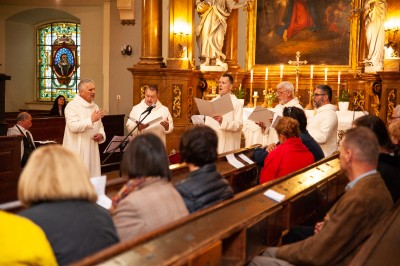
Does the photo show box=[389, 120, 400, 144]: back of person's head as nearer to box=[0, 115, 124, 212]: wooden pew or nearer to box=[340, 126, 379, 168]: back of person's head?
box=[340, 126, 379, 168]: back of person's head

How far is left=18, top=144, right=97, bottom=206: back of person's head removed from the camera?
8.50 feet

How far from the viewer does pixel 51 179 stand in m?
2.59

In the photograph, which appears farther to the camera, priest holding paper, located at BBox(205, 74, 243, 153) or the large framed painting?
the large framed painting

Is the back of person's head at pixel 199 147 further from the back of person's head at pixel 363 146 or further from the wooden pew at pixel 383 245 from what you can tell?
the wooden pew at pixel 383 245

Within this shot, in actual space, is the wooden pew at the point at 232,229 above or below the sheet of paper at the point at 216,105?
below

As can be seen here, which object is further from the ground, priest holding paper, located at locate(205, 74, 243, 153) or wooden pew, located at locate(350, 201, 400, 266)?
priest holding paper, located at locate(205, 74, 243, 153)

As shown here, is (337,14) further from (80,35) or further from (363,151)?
(363,151)

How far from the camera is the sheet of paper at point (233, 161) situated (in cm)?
612

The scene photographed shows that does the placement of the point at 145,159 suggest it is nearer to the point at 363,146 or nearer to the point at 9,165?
the point at 363,146

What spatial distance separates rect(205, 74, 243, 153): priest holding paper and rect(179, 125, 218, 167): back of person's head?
3.94m

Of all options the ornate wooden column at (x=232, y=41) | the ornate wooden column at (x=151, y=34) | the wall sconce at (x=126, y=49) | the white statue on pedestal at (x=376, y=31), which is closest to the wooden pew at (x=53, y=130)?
the ornate wooden column at (x=151, y=34)

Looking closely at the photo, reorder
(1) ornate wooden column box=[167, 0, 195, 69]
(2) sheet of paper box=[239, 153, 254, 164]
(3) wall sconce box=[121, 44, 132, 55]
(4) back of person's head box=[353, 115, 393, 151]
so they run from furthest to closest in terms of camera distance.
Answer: (3) wall sconce box=[121, 44, 132, 55], (1) ornate wooden column box=[167, 0, 195, 69], (2) sheet of paper box=[239, 153, 254, 164], (4) back of person's head box=[353, 115, 393, 151]

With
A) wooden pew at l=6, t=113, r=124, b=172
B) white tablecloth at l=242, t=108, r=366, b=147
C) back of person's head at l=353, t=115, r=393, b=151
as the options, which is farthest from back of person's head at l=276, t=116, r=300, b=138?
wooden pew at l=6, t=113, r=124, b=172

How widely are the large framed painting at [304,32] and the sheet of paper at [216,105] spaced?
5.46 m
